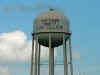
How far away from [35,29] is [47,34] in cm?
203

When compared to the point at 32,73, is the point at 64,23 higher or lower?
higher

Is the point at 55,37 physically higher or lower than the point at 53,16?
lower

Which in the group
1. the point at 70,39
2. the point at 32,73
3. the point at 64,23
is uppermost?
the point at 64,23

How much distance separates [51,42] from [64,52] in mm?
2348

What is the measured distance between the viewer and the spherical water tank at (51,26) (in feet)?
104

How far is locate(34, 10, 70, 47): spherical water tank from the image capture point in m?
31.8

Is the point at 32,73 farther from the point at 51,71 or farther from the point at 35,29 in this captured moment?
the point at 35,29

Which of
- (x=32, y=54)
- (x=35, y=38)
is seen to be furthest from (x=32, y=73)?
(x=35, y=38)

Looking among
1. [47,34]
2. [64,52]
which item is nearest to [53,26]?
[47,34]

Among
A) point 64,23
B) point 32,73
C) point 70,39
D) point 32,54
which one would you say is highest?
point 64,23

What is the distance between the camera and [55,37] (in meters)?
31.9

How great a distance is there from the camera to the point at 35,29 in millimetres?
32781

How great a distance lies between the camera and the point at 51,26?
32.0m

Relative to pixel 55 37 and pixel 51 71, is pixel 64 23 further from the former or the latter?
pixel 51 71
